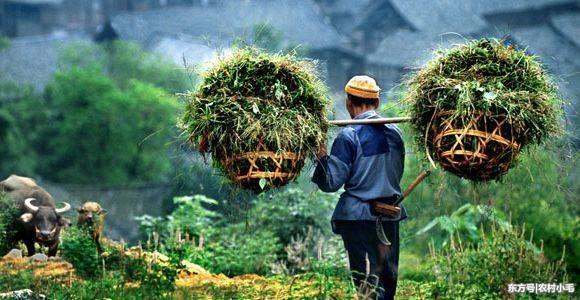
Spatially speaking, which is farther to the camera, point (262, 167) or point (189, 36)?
point (189, 36)

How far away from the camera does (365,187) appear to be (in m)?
6.80

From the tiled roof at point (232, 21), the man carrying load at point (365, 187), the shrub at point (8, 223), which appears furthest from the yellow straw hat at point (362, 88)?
the tiled roof at point (232, 21)

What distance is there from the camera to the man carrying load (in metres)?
6.77

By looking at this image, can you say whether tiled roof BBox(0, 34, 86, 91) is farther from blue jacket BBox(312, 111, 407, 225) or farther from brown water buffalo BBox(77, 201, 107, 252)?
blue jacket BBox(312, 111, 407, 225)

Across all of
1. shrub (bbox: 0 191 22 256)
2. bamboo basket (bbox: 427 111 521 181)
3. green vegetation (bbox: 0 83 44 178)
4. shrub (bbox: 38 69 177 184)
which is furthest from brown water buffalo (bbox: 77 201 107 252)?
green vegetation (bbox: 0 83 44 178)

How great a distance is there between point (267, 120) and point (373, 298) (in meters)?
1.37

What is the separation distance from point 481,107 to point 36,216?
5.35m

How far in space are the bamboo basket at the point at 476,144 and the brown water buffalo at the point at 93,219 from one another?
3.86m

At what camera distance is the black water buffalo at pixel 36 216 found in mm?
10047

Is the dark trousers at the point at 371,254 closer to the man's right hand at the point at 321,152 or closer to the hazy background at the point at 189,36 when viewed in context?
the man's right hand at the point at 321,152

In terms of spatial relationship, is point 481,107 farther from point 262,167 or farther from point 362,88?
point 262,167

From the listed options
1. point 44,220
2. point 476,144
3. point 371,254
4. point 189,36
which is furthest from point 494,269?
point 189,36

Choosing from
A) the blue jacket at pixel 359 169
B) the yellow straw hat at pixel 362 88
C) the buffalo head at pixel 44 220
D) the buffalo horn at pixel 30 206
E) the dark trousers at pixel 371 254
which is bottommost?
the buffalo head at pixel 44 220

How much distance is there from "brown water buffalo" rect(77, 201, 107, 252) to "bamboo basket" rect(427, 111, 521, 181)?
12.7ft
